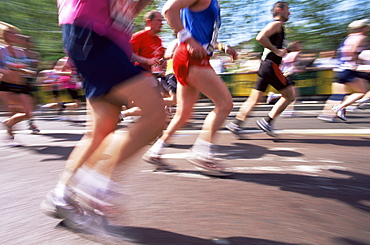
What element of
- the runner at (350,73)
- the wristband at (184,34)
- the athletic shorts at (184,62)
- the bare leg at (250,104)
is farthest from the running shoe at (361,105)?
the wristband at (184,34)

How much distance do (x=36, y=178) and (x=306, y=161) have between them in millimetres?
2709

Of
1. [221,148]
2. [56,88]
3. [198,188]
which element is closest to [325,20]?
[56,88]

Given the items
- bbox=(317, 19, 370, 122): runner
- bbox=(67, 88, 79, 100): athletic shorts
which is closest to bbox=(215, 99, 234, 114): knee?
bbox=(317, 19, 370, 122): runner

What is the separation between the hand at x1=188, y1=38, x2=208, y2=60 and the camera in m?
3.03

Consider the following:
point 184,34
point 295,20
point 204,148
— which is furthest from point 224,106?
point 295,20

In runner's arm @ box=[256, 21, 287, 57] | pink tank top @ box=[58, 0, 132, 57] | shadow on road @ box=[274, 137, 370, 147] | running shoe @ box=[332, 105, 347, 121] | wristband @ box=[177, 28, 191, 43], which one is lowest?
running shoe @ box=[332, 105, 347, 121]

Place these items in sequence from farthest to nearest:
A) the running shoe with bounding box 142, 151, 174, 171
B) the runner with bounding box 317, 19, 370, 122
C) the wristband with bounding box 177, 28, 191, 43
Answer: the runner with bounding box 317, 19, 370, 122 < the running shoe with bounding box 142, 151, 174, 171 < the wristband with bounding box 177, 28, 191, 43

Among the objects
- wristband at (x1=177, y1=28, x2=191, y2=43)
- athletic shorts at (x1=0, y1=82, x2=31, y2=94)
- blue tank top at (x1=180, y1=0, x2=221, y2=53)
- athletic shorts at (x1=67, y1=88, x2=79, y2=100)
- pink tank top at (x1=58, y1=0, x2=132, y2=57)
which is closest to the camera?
pink tank top at (x1=58, y1=0, x2=132, y2=57)

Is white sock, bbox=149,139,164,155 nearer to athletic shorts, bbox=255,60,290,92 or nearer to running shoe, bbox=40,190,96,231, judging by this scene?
running shoe, bbox=40,190,96,231

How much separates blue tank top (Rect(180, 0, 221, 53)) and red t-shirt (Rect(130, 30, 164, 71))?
173 centimetres

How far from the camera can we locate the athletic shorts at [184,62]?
10.3 ft

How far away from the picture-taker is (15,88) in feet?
18.4

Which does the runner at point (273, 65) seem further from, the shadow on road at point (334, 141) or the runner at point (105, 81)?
the runner at point (105, 81)

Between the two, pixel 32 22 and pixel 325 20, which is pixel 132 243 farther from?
pixel 32 22
